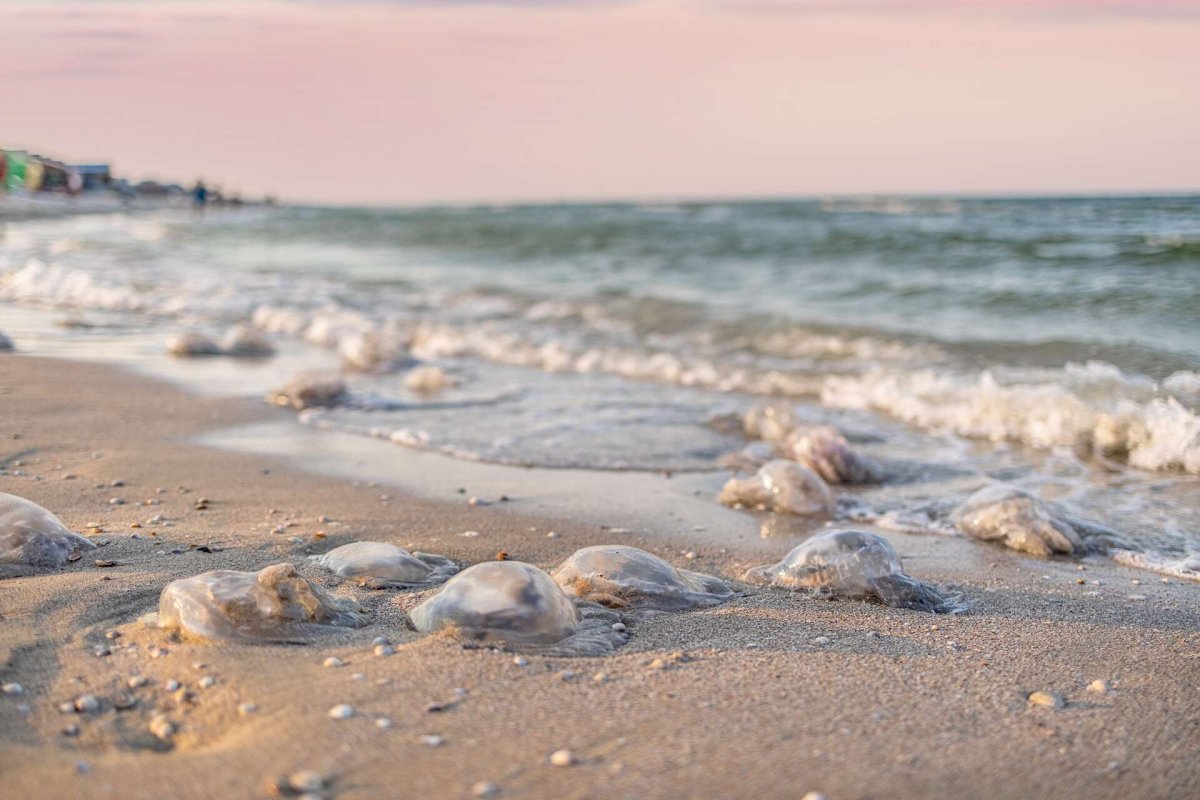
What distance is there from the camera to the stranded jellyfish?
2.69 meters

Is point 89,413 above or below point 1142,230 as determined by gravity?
below

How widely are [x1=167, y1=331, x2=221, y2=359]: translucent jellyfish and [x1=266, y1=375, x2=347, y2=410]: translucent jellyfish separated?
210cm

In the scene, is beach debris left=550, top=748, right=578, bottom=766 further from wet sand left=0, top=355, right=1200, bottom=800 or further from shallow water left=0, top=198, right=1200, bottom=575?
shallow water left=0, top=198, right=1200, bottom=575

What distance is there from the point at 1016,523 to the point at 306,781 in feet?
9.93

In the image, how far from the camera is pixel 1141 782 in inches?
86.4

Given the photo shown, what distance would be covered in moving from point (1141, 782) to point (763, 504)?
2.45m

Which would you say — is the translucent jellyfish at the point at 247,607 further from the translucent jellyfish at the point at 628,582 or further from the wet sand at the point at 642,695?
the translucent jellyfish at the point at 628,582

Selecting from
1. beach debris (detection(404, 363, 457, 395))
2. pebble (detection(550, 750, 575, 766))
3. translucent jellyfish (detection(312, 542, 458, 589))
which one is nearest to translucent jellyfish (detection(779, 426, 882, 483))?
translucent jellyfish (detection(312, 542, 458, 589))

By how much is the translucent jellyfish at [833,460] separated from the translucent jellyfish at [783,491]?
17.0 inches

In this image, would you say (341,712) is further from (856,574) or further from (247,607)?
(856,574)

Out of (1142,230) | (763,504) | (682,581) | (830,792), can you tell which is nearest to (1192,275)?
(1142,230)

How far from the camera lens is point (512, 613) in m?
2.68

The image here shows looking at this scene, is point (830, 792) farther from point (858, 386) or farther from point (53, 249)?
point (53, 249)

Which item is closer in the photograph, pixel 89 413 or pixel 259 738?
pixel 259 738
